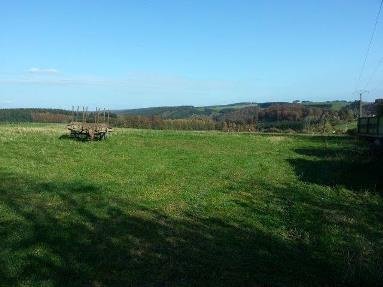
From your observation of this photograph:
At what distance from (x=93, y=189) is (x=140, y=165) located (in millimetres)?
6080

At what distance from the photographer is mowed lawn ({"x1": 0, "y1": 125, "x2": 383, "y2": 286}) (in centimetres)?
731

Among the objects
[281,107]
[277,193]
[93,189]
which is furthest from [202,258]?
[281,107]

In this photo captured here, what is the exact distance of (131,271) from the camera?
24.0 feet

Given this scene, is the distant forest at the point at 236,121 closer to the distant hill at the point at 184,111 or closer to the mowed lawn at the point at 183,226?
the distant hill at the point at 184,111

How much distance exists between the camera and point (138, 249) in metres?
8.37

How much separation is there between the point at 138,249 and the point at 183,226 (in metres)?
1.86

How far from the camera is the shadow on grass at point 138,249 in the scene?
23.4 ft

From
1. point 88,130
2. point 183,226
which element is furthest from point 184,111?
point 183,226

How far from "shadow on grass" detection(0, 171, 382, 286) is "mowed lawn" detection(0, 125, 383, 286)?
19 millimetres

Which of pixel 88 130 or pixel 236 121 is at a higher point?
pixel 88 130

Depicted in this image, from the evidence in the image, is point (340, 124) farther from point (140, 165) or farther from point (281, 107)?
point (140, 165)

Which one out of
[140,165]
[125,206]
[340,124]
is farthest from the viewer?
[340,124]

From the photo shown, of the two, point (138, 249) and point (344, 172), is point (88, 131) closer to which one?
point (344, 172)

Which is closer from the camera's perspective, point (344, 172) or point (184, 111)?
point (344, 172)
